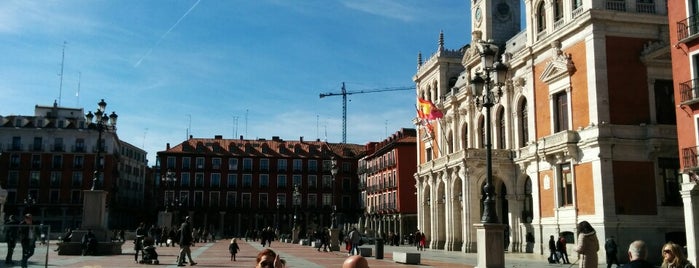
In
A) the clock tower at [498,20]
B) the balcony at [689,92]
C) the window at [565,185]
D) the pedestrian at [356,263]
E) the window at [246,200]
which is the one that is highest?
the clock tower at [498,20]

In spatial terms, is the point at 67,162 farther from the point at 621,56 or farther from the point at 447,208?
the point at 621,56

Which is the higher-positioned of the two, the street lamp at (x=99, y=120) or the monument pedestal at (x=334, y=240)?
the street lamp at (x=99, y=120)

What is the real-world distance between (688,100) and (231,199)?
256ft

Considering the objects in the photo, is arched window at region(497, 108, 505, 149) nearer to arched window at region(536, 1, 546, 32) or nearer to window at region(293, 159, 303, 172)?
arched window at region(536, 1, 546, 32)

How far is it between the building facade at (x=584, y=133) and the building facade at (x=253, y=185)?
5407 centimetres

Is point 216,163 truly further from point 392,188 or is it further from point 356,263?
point 356,263

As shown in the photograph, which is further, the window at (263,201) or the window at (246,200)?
the window at (263,201)

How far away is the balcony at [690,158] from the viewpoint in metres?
23.1

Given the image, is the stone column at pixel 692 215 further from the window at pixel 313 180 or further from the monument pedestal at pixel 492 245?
the window at pixel 313 180

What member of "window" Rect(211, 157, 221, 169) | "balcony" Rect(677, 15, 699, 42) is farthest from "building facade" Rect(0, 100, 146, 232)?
"balcony" Rect(677, 15, 699, 42)

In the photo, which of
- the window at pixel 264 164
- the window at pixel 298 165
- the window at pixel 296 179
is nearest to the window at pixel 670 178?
the window at pixel 296 179

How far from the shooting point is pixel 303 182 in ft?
319

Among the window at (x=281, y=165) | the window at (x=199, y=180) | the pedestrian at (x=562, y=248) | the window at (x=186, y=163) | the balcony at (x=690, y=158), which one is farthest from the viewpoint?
the window at (x=281, y=165)

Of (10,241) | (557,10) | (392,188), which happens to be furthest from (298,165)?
(10,241)
